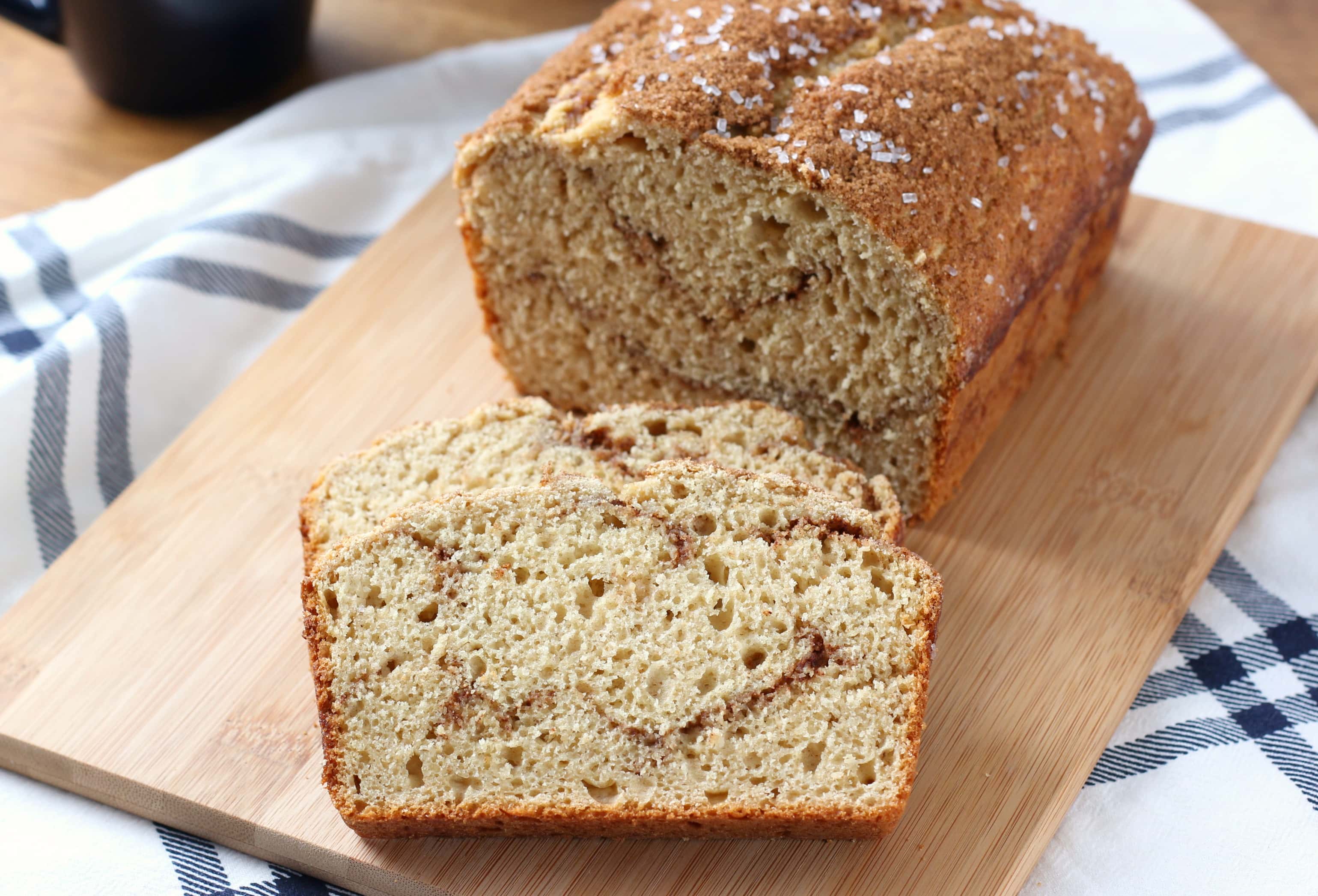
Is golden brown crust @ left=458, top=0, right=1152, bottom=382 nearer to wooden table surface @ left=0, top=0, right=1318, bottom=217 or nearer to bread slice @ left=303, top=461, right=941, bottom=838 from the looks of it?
bread slice @ left=303, top=461, right=941, bottom=838

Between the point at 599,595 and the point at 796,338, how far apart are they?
83cm

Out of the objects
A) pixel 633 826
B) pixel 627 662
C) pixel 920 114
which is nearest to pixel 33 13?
pixel 920 114

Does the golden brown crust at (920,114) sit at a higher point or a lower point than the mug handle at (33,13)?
higher

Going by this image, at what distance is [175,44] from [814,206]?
242 cm

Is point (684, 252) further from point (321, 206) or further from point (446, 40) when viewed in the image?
point (446, 40)

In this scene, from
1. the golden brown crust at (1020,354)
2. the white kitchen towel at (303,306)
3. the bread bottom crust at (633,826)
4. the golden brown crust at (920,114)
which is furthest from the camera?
the golden brown crust at (1020,354)

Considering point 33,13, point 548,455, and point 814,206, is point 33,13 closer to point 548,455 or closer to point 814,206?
point 548,455

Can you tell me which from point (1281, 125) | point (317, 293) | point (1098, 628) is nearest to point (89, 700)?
point (317, 293)

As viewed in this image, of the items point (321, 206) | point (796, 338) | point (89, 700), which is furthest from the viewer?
point (321, 206)

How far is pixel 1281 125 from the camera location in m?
4.61

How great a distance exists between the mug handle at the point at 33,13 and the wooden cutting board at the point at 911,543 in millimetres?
1252

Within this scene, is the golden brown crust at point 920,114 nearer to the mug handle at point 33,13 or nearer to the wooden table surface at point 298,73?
the wooden table surface at point 298,73

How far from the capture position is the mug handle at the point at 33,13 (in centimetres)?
427

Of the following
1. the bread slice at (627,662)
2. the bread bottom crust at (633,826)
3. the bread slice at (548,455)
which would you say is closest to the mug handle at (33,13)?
the bread slice at (548,455)
